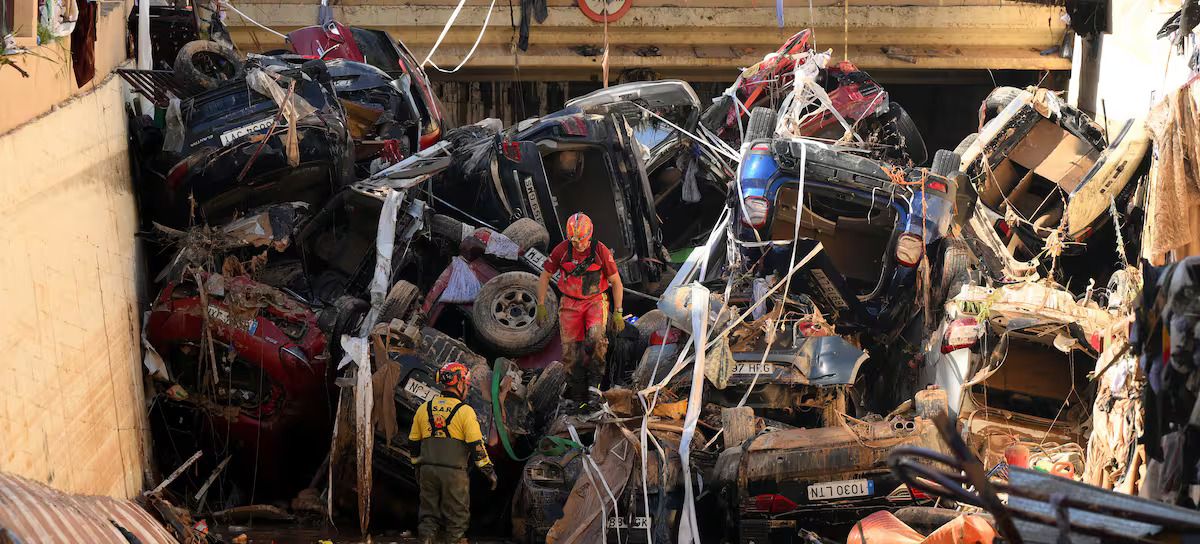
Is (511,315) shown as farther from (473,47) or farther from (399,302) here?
(473,47)

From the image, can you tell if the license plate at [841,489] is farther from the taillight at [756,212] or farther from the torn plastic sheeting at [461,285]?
the torn plastic sheeting at [461,285]

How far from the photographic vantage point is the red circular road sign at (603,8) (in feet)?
63.7

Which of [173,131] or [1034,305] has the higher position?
[173,131]

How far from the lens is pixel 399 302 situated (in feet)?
36.6

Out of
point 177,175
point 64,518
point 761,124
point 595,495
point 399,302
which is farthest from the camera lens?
point 761,124

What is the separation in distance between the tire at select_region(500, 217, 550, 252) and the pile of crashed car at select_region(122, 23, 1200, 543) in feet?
0.06

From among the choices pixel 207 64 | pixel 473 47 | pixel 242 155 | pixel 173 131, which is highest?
pixel 207 64

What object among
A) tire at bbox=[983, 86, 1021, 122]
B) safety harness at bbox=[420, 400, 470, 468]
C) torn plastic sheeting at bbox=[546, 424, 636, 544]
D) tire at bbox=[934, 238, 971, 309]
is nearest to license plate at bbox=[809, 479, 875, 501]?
torn plastic sheeting at bbox=[546, 424, 636, 544]

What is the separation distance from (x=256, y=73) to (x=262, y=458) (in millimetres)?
3486

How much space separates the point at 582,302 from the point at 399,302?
58.0 inches

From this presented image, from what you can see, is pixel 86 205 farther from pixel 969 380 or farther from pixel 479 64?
pixel 479 64

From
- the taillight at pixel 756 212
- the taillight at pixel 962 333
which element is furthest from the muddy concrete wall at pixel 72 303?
the taillight at pixel 962 333

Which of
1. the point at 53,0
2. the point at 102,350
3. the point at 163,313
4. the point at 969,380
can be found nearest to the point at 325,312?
the point at 163,313

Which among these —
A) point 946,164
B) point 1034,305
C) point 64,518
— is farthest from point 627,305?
point 64,518
